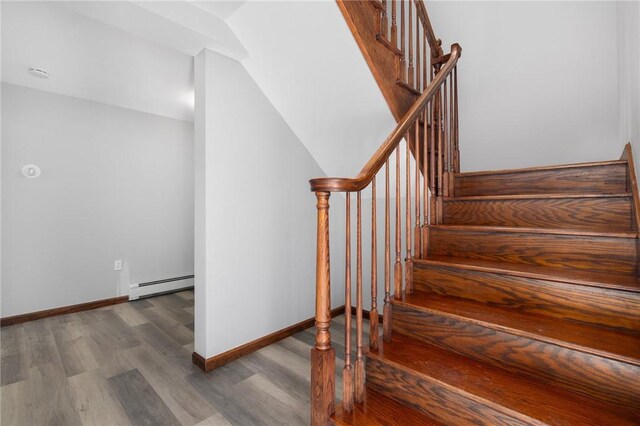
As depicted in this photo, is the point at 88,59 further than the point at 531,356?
Yes

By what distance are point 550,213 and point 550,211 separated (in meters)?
0.01

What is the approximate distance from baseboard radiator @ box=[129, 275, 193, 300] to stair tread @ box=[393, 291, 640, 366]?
332 centimetres

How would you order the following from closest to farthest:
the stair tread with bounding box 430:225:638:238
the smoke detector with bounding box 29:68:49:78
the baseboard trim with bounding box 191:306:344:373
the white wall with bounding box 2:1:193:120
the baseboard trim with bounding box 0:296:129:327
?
the stair tread with bounding box 430:225:638:238, the white wall with bounding box 2:1:193:120, the baseboard trim with bounding box 191:306:344:373, the smoke detector with bounding box 29:68:49:78, the baseboard trim with bounding box 0:296:129:327

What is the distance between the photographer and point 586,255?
132 cm

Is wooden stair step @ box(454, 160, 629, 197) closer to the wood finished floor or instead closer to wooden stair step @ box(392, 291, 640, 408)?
wooden stair step @ box(392, 291, 640, 408)

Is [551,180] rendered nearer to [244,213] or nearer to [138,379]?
[244,213]

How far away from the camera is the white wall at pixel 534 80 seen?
229 centimetres

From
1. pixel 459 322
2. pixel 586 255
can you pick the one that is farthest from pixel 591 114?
pixel 459 322

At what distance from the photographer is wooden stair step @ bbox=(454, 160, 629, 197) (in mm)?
1598

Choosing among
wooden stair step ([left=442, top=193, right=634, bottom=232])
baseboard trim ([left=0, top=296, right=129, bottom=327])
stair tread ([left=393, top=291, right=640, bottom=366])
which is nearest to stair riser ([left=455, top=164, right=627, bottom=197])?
wooden stair step ([left=442, top=193, right=634, bottom=232])

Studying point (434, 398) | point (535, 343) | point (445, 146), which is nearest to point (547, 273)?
point (535, 343)

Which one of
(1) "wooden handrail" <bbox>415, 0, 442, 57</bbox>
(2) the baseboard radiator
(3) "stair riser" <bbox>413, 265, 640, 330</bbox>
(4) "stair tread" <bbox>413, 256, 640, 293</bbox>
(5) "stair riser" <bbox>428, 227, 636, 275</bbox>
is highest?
(1) "wooden handrail" <bbox>415, 0, 442, 57</bbox>

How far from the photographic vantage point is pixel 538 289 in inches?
49.1

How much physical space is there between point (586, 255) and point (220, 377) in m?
2.16
